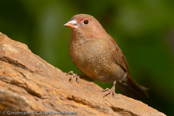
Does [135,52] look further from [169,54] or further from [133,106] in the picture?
[133,106]

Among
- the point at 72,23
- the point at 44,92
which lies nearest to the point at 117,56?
the point at 72,23

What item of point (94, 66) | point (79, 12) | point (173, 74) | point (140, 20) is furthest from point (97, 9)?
point (173, 74)

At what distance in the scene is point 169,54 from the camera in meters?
4.85

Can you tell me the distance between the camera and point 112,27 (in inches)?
190

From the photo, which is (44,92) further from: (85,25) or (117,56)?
(117,56)

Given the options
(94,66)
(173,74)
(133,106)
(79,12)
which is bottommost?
(133,106)

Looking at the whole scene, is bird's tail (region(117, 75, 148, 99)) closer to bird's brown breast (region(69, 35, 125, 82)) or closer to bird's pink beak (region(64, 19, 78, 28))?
bird's brown breast (region(69, 35, 125, 82))

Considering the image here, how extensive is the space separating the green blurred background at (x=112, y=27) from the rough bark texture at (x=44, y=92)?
620mm

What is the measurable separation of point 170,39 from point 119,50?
1036 mm

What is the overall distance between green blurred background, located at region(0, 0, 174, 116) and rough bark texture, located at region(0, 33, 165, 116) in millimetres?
620

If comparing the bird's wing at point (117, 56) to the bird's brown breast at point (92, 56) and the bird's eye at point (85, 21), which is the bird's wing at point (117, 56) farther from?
the bird's eye at point (85, 21)

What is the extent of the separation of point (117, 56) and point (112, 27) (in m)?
0.49

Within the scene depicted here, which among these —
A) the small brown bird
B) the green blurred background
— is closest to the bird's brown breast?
the small brown bird

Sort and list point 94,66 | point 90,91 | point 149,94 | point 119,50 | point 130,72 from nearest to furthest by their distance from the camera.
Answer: point 90,91, point 94,66, point 119,50, point 130,72, point 149,94
